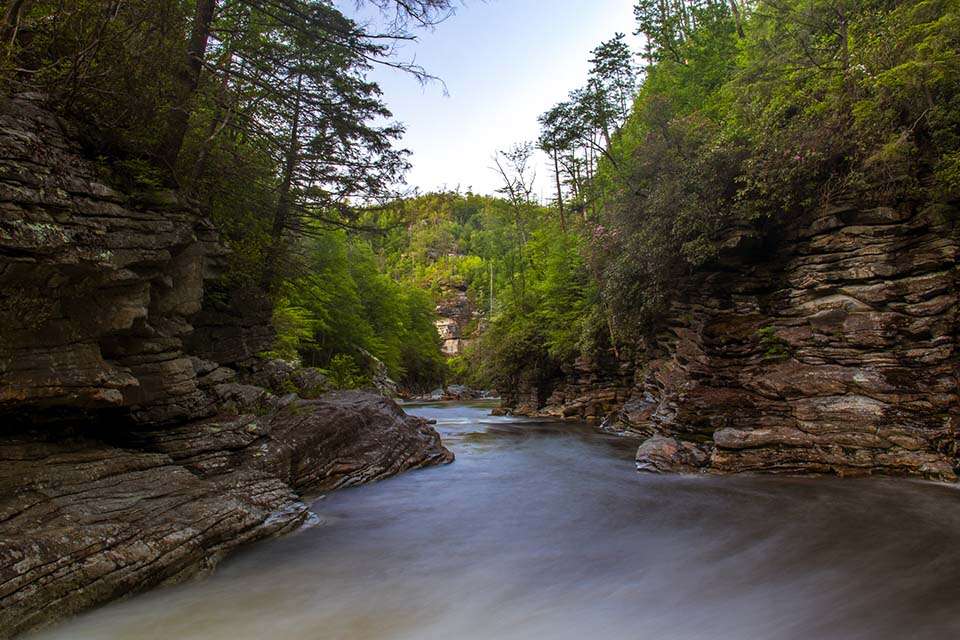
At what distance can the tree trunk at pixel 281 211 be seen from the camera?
11.7m

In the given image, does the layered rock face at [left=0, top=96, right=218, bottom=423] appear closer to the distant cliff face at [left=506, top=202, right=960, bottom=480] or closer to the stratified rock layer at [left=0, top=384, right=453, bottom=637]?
the stratified rock layer at [left=0, top=384, right=453, bottom=637]

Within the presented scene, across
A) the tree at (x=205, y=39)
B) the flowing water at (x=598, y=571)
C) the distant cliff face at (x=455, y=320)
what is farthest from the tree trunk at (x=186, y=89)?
the distant cliff face at (x=455, y=320)

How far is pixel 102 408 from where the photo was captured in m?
6.05

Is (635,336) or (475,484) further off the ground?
(635,336)

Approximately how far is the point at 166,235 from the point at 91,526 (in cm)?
364

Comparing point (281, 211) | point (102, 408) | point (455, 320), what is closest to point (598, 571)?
point (102, 408)

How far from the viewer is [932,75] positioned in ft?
27.4

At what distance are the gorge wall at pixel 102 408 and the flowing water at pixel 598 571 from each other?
1.54 feet

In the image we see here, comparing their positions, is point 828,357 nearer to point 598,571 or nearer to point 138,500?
point 598,571

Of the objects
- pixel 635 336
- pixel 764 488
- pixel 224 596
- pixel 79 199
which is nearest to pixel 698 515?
pixel 764 488

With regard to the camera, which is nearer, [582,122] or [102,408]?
[102,408]

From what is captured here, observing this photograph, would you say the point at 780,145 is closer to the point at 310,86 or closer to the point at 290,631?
the point at 310,86

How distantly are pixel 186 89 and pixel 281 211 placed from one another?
5.74 metres

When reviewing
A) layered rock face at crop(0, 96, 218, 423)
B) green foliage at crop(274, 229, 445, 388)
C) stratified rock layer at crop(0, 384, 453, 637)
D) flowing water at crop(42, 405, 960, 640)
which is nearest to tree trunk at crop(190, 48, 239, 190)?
layered rock face at crop(0, 96, 218, 423)
